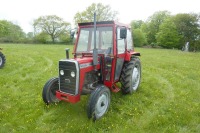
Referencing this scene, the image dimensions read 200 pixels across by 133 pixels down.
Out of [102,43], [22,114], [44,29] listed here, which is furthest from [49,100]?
[44,29]

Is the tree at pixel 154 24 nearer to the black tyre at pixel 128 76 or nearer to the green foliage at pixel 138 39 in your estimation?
the green foliage at pixel 138 39

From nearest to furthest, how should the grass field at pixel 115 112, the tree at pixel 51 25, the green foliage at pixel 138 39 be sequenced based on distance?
the grass field at pixel 115 112, the green foliage at pixel 138 39, the tree at pixel 51 25

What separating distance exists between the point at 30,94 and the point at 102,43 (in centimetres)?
279

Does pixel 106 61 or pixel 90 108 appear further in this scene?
pixel 106 61

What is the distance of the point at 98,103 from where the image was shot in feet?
14.5

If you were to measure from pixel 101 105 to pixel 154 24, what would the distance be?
51.5 metres

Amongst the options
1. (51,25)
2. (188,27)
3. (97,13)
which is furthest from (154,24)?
(51,25)

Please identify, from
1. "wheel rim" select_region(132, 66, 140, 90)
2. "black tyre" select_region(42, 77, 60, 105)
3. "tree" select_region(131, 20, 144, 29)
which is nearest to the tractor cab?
"wheel rim" select_region(132, 66, 140, 90)

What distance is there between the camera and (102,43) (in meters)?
5.25

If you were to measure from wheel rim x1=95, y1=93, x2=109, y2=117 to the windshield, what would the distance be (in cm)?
122

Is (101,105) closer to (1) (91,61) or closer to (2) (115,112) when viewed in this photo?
(2) (115,112)

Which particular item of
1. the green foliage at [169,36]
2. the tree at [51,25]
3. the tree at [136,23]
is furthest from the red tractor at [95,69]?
the tree at [136,23]

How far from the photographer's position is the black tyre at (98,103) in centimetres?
420

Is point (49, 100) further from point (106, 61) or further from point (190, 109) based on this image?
point (190, 109)
